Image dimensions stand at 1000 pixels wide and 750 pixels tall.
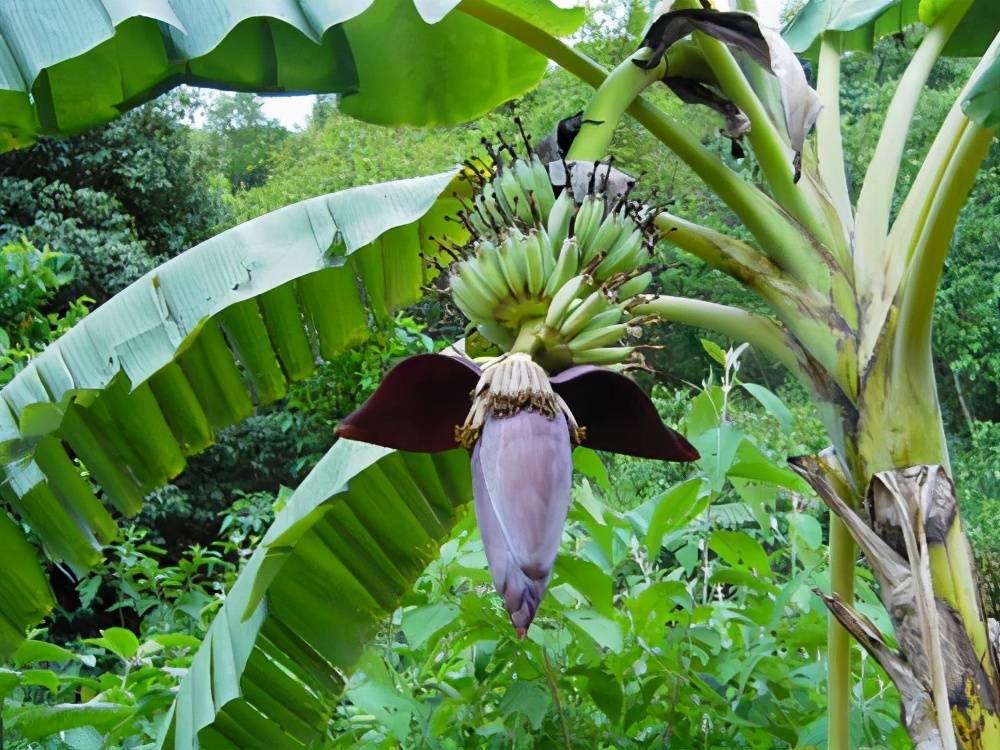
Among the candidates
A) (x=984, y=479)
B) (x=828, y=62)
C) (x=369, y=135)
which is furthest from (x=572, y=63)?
(x=369, y=135)

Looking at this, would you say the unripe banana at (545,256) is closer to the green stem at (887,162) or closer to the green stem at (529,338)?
the green stem at (529,338)

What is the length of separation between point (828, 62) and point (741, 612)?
0.58 m

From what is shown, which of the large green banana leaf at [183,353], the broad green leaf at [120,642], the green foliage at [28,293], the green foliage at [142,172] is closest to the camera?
the large green banana leaf at [183,353]

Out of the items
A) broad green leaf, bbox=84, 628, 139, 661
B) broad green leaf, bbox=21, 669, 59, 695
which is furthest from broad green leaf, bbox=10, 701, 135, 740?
broad green leaf, bbox=84, 628, 139, 661

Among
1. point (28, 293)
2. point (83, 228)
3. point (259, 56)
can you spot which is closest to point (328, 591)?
point (259, 56)

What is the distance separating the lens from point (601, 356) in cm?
50

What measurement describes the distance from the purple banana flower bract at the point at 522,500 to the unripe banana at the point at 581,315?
0.06 m

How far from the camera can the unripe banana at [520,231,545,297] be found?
511mm

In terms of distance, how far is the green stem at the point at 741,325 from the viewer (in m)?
0.78

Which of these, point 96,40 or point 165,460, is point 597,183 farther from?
point 165,460

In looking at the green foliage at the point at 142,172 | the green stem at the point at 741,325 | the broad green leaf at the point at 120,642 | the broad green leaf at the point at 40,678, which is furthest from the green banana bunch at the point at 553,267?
the green foliage at the point at 142,172

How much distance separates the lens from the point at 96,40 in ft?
2.40

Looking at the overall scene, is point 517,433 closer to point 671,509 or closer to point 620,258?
point 620,258

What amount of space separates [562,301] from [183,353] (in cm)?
68
